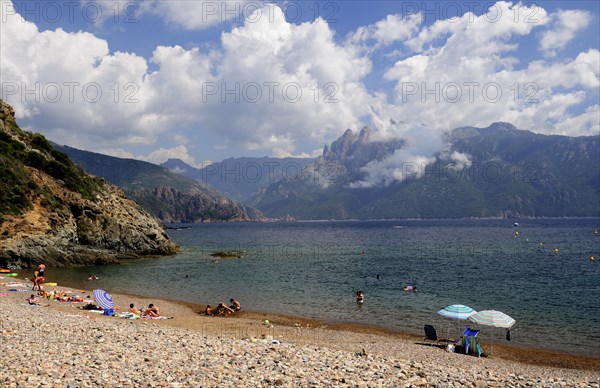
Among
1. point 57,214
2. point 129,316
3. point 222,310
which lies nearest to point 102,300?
point 129,316

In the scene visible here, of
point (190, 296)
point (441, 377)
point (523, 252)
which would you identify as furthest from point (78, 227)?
point (523, 252)

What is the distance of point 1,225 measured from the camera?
6022 cm

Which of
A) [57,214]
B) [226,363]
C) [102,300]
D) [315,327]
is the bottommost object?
[315,327]

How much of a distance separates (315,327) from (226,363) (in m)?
18.0

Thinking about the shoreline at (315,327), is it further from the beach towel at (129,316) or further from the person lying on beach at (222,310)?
the beach towel at (129,316)

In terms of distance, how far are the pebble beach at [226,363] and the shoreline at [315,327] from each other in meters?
0.19

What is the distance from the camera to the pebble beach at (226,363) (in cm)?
1266

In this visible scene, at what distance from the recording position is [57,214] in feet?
230

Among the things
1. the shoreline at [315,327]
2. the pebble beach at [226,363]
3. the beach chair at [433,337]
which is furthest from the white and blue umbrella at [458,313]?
the shoreline at [315,327]

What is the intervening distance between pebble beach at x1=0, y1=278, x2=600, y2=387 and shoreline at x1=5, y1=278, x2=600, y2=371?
0.19 m

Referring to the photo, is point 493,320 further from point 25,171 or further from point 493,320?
point 25,171

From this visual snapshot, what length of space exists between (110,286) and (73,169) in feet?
150

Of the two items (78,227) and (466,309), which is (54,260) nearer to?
(78,227)

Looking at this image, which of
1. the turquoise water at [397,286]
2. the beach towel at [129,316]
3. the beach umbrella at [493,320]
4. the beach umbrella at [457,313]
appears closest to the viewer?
the beach umbrella at [493,320]
